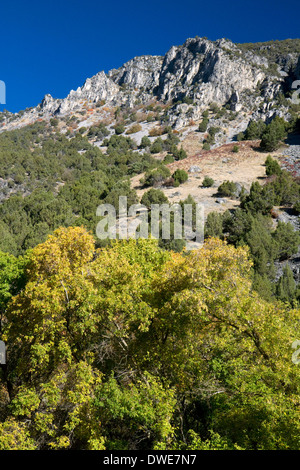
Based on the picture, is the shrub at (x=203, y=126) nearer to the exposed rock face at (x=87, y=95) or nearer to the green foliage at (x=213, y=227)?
the exposed rock face at (x=87, y=95)

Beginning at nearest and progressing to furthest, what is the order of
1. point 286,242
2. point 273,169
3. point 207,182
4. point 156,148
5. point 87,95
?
point 286,242 < point 207,182 < point 273,169 < point 156,148 < point 87,95

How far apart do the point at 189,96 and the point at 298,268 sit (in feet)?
292

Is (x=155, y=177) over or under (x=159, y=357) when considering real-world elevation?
over

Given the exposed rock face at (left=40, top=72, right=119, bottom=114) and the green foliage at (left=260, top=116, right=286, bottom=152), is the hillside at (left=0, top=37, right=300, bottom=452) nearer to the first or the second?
the green foliage at (left=260, top=116, right=286, bottom=152)

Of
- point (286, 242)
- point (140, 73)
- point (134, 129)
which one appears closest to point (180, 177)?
point (286, 242)

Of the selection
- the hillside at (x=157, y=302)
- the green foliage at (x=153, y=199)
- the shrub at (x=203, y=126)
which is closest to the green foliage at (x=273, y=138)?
the hillside at (x=157, y=302)

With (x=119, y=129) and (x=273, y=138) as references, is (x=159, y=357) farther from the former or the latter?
(x=119, y=129)

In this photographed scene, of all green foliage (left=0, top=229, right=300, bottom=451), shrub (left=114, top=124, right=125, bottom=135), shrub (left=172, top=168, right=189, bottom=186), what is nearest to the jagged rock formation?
shrub (left=114, top=124, right=125, bottom=135)
